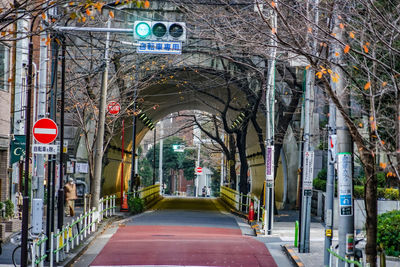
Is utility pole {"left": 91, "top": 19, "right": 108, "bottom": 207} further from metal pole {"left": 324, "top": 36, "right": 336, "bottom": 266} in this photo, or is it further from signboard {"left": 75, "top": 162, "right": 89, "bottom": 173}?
metal pole {"left": 324, "top": 36, "right": 336, "bottom": 266}

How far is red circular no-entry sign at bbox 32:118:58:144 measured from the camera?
16141mm

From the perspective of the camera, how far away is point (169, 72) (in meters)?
36.7

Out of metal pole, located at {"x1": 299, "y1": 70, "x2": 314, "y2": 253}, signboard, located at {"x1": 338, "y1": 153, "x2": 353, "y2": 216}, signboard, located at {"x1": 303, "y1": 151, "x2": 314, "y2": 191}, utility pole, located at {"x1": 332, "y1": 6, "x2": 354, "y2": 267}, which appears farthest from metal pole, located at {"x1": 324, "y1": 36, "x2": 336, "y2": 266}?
signboard, located at {"x1": 303, "y1": 151, "x2": 314, "y2": 191}

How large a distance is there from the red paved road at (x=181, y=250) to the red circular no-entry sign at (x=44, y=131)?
3.87 metres

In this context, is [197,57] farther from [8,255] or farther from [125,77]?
[8,255]

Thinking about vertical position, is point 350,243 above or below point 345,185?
below

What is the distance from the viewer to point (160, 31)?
17.4 m

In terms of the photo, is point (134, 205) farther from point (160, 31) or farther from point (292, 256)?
point (160, 31)

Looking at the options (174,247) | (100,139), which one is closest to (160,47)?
(174,247)

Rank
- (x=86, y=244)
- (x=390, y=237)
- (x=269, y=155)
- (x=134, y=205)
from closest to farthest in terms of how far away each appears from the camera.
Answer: (x=390, y=237) < (x=86, y=244) < (x=269, y=155) < (x=134, y=205)

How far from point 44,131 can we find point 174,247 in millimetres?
6778

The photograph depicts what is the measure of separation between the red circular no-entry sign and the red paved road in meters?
3.87

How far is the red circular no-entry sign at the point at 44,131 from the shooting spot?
1614cm

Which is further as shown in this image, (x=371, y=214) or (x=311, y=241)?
(x=311, y=241)
